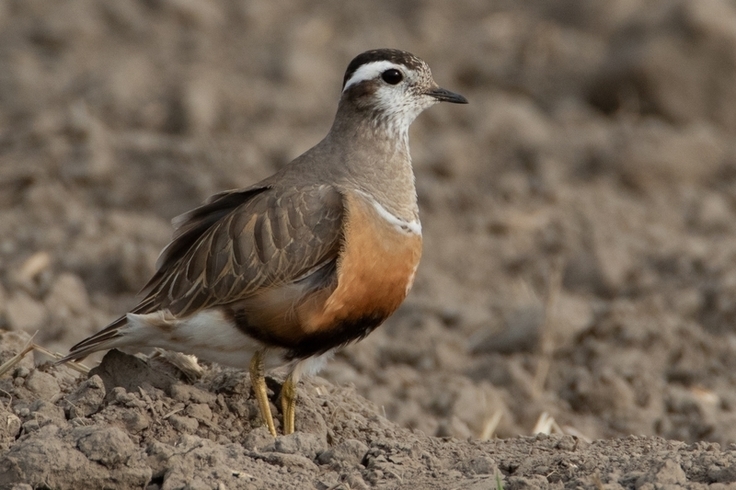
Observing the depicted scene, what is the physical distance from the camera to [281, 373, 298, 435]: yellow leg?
21.8 ft

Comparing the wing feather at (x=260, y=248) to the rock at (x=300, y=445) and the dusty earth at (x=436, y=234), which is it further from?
the rock at (x=300, y=445)

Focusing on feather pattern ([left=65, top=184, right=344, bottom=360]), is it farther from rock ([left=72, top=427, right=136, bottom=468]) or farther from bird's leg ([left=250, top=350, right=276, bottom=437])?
rock ([left=72, top=427, right=136, bottom=468])

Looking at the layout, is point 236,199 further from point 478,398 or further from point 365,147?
point 478,398

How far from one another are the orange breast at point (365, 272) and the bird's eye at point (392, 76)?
99cm

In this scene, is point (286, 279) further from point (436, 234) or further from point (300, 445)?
point (436, 234)

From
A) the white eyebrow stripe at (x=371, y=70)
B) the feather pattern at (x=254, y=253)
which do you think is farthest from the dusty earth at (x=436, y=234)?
the white eyebrow stripe at (x=371, y=70)

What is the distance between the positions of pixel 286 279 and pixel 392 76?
1571mm

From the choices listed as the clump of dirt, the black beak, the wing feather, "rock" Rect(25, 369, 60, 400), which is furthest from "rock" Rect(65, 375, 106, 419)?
the black beak

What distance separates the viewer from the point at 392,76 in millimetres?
7520

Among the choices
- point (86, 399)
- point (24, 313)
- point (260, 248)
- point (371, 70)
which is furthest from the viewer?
point (24, 313)

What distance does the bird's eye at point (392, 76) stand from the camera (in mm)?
7500

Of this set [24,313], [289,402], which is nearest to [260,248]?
[289,402]

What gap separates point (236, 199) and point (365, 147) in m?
0.83

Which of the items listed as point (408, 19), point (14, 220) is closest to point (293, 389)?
point (14, 220)
